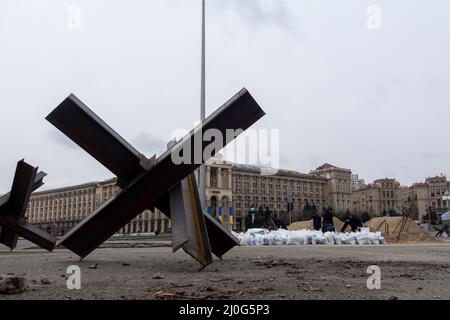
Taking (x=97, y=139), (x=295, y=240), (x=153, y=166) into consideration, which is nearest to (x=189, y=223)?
(x=153, y=166)

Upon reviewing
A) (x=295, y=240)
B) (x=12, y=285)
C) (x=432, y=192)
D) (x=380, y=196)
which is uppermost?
(x=432, y=192)

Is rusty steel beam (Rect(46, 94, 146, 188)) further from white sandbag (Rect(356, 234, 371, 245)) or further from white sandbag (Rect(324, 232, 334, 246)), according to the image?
white sandbag (Rect(356, 234, 371, 245))

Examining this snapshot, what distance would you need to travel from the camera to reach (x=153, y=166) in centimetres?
700

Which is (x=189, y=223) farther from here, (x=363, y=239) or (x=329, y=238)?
(x=363, y=239)

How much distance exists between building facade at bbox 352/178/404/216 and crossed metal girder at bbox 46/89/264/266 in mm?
156401

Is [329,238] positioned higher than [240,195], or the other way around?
[240,195]

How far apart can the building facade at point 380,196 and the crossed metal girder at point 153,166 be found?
156 metres

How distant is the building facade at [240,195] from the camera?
136250mm

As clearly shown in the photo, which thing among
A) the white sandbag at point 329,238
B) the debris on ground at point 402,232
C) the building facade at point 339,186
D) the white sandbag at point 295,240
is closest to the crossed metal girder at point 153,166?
the white sandbag at point 295,240

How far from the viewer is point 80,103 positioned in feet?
22.5

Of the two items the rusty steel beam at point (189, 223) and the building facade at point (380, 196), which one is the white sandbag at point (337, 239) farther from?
the building facade at point (380, 196)

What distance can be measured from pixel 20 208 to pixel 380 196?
160443 millimetres

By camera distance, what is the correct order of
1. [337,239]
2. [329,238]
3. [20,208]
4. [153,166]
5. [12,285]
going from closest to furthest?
[12,285], [153,166], [20,208], [329,238], [337,239]
